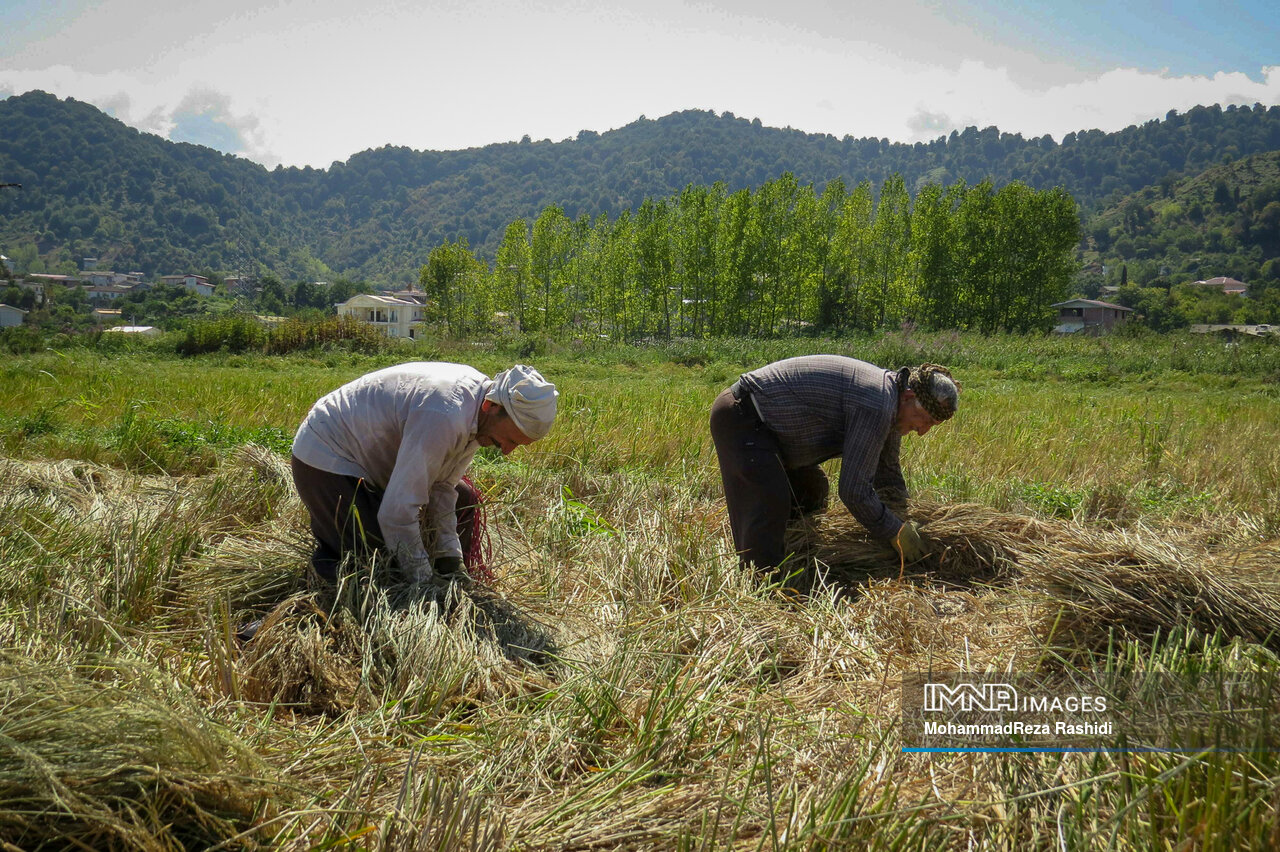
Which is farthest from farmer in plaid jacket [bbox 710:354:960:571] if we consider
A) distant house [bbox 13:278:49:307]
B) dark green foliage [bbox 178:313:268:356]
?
distant house [bbox 13:278:49:307]

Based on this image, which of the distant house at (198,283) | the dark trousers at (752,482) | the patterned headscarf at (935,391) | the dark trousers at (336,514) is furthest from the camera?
the distant house at (198,283)

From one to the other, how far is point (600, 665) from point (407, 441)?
1.00 m

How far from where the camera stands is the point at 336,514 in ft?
9.70

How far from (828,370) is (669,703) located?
1.86m

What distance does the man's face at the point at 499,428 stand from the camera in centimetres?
277

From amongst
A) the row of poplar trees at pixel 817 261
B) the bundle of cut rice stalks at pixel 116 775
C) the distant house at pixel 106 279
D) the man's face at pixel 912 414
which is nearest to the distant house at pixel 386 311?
the row of poplar trees at pixel 817 261

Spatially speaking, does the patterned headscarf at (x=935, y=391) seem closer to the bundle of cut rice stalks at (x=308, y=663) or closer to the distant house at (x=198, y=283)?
the bundle of cut rice stalks at (x=308, y=663)

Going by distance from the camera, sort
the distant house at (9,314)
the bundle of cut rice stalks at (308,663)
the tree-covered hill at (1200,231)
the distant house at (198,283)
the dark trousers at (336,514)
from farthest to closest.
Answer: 1. the distant house at (198,283)
2. the tree-covered hill at (1200,231)
3. the distant house at (9,314)
4. the dark trousers at (336,514)
5. the bundle of cut rice stalks at (308,663)

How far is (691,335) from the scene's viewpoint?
3472 cm

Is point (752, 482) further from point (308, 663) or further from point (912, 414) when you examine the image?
point (308, 663)

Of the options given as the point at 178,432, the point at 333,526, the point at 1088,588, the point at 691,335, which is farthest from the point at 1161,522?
the point at 691,335

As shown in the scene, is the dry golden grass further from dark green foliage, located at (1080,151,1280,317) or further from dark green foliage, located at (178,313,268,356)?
dark green foliage, located at (1080,151,1280,317)

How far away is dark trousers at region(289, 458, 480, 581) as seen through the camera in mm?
2953

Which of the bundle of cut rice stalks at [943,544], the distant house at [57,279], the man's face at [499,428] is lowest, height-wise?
the bundle of cut rice stalks at [943,544]
